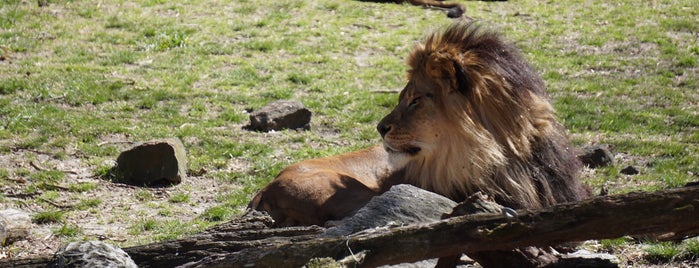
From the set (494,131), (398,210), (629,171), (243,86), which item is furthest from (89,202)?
(629,171)

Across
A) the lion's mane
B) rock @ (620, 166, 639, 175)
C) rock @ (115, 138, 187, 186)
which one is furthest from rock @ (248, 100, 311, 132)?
the lion's mane

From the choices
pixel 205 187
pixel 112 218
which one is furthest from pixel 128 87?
pixel 112 218

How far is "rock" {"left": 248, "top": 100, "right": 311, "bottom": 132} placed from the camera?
30.7 ft

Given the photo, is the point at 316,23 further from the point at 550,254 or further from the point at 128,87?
the point at 550,254

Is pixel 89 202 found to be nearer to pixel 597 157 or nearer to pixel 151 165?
pixel 151 165

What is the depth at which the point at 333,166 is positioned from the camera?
6.16 meters

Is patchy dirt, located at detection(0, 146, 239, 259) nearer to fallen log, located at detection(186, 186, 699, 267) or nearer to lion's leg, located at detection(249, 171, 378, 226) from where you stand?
lion's leg, located at detection(249, 171, 378, 226)

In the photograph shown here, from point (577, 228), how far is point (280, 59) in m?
8.86

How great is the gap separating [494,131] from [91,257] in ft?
8.51

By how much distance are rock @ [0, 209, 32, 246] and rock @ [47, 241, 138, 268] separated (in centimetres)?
276

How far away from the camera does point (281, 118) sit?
937 centimetres

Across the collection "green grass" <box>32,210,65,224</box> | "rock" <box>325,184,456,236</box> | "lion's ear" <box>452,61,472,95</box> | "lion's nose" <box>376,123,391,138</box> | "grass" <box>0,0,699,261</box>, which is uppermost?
"lion's ear" <box>452,61,472,95</box>

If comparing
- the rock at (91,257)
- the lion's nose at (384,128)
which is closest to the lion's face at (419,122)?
the lion's nose at (384,128)

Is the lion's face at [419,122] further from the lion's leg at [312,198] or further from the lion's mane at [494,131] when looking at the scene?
the lion's leg at [312,198]
